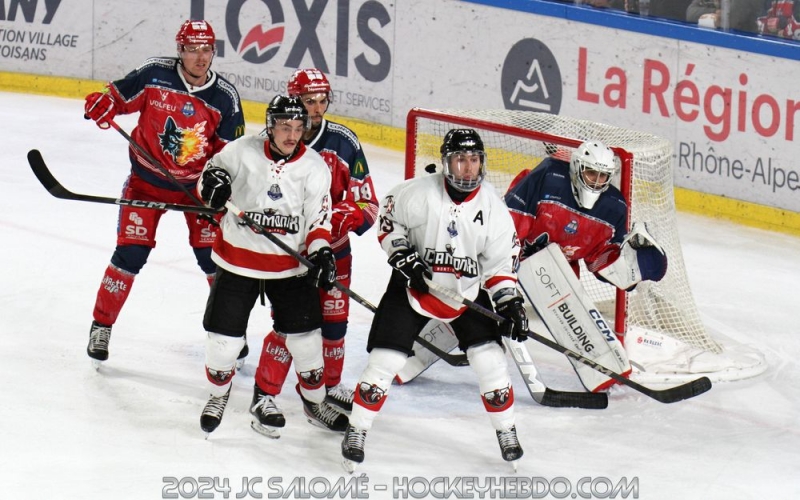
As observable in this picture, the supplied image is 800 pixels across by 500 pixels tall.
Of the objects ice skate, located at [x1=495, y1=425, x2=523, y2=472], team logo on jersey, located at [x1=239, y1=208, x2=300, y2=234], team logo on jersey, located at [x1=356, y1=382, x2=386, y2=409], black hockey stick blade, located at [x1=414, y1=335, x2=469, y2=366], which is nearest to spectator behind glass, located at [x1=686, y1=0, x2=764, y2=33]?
black hockey stick blade, located at [x1=414, y1=335, x2=469, y2=366]

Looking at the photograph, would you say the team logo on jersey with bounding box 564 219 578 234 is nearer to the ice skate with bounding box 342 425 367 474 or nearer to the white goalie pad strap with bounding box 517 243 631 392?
the white goalie pad strap with bounding box 517 243 631 392

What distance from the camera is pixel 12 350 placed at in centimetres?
521

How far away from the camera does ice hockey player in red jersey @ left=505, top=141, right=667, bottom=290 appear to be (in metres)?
4.97

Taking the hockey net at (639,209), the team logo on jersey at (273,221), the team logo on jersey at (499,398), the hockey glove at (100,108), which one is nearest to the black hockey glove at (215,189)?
the team logo on jersey at (273,221)

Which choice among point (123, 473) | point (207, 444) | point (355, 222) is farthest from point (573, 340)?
point (123, 473)

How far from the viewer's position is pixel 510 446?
4.32m

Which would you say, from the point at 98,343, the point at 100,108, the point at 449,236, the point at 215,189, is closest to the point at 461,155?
the point at 449,236

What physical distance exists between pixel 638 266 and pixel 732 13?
107 inches

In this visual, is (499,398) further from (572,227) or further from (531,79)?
(531,79)

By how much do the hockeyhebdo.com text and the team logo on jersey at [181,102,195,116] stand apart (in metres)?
1.41

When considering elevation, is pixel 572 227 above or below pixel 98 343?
above

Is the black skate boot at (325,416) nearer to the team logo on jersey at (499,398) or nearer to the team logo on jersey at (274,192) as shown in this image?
the team logo on jersey at (499,398)

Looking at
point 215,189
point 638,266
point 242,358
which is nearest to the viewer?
point 215,189

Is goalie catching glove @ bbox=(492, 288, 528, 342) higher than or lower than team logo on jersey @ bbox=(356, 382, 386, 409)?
higher
